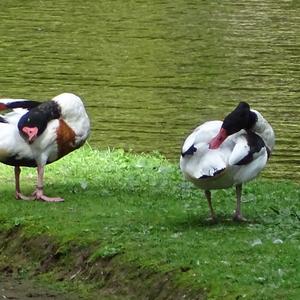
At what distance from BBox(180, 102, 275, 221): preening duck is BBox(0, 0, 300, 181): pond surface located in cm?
546

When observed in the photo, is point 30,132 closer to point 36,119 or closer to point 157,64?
point 36,119

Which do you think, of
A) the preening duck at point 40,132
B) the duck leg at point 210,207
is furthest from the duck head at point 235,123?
the preening duck at point 40,132

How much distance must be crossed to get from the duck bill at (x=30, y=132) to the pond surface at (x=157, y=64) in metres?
5.29

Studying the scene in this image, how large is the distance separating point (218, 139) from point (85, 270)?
153cm

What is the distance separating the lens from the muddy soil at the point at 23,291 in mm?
8344

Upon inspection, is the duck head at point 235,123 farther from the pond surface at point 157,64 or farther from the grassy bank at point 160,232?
the pond surface at point 157,64

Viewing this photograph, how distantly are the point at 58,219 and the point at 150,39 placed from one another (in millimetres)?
20076

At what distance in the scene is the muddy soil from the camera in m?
8.34

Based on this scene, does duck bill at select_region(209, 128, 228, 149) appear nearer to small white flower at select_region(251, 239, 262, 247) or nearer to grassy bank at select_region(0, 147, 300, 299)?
grassy bank at select_region(0, 147, 300, 299)

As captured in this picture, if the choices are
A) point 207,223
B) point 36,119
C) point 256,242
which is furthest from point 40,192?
point 256,242

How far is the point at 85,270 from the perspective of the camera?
888 cm

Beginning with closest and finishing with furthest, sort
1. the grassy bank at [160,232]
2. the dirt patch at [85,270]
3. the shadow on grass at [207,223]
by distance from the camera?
the grassy bank at [160,232]
the dirt patch at [85,270]
the shadow on grass at [207,223]

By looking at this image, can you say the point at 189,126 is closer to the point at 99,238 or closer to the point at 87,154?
the point at 87,154

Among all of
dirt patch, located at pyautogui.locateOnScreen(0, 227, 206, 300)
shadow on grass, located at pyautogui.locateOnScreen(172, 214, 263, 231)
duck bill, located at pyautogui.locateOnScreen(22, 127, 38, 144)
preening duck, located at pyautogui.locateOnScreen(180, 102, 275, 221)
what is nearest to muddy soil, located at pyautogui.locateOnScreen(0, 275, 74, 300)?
dirt patch, located at pyautogui.locateOnScreen(0, 227, 206, 300)
